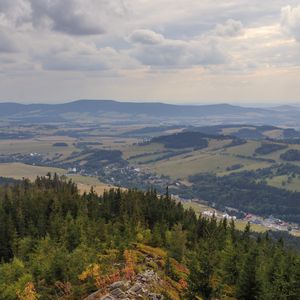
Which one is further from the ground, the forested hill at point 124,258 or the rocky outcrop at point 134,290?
the rocky outcrop at point 134,290

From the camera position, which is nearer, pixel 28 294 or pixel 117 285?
pixel 117 285

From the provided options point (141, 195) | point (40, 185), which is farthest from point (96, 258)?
point (40, 185)

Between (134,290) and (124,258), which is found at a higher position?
(134,290)

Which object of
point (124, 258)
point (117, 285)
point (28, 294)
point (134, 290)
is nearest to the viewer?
point (134, 290)

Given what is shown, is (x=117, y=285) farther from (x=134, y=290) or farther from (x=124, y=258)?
(x=124, y=258)

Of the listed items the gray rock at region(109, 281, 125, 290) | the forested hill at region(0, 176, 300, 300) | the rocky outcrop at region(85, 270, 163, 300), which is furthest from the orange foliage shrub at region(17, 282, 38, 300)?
the gray rock at region(109, 281, 125, 290)

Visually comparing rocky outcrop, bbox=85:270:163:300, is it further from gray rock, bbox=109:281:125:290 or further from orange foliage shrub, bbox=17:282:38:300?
orange foliage shrub, bbox=17:282:38:300

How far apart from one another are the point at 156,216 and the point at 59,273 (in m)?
61.1

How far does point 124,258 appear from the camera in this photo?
6644 cm

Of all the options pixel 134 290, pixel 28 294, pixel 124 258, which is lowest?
pixel 124 258

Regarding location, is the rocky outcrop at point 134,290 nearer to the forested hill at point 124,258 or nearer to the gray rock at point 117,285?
the gray rock at point 117,285

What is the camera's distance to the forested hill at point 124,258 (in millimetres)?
53031

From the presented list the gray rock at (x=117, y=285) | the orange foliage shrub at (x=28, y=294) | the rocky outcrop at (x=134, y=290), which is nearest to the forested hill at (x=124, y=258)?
the orange foliage shrub at (x=28, y=294)

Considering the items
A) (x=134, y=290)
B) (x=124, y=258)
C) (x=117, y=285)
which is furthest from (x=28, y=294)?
(x=124, y=258)
